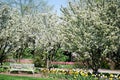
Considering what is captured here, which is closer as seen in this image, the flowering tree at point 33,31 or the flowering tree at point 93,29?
the flowering tree at point 93,29

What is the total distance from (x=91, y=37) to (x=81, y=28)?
2.93 ft

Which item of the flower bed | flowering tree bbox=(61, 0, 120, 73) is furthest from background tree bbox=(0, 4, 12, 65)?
flowering tree bbox=(61, 0, 120, 73)

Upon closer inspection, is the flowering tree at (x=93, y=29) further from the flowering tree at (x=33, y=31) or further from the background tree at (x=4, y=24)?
the background tree at (x=4, y=24)

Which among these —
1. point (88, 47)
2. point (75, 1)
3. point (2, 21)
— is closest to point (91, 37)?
point (88, 47)

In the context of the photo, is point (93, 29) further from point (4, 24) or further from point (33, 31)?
point (33, 31)

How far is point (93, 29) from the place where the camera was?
16.5m

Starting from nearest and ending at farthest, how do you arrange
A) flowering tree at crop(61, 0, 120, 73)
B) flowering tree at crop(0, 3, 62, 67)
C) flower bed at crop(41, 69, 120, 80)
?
flower bed at crop(41, 69, 120, 80) → flowering tree at crop(61, 0, 120, 73) → flowering tree at crop(0, 3, 62, 67)

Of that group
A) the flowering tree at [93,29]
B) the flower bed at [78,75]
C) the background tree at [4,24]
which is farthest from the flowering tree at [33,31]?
the flowering tree at [93,29]

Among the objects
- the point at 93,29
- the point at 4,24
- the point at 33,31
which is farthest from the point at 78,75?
the point at 33,31

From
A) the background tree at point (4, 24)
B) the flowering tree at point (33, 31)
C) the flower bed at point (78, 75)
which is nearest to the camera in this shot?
the flower bed at point (78, 75)

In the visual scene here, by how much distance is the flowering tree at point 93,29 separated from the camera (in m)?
15.6

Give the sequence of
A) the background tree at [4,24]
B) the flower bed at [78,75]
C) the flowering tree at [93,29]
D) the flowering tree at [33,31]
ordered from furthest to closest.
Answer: the flowering tree at [33,31], the background tree at [4,24], the flowering tree at [93,29], the flower bed at [78,75]

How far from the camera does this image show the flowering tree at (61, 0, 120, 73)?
51.2 ft

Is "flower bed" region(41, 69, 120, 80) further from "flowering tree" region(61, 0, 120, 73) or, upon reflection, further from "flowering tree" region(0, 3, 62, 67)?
"flowering tree" region(0, 3, 62, 67)
